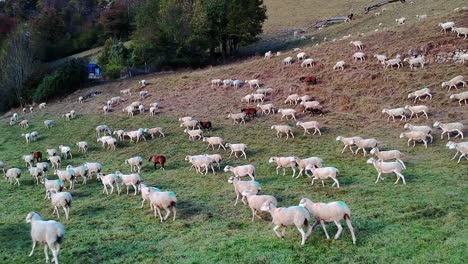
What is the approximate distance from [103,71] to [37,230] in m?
44.8

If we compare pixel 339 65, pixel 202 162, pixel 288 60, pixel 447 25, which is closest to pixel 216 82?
pixel 288 60

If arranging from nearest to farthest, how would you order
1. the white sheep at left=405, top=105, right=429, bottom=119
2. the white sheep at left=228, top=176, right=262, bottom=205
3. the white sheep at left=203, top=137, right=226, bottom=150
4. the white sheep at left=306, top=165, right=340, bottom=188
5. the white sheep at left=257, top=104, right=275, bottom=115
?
the white sheep at left=228, top=176, right=262, bottom=205
the white sheep at left=306, top=165, right=340, bottom=188
the white sheep at left=405, top=105, right=429, bottom=119
the white sheep at left=203, top=137, right=226, bottom=150
the white sheep at left=257, top=104, right=275, bottom=115

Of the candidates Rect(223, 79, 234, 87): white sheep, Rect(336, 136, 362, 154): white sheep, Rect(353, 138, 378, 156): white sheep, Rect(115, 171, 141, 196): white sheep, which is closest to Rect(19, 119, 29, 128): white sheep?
Rect(223, 79, 234, 87): white sheep

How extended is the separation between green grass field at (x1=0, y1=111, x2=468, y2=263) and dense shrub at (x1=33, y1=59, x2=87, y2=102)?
2578cm

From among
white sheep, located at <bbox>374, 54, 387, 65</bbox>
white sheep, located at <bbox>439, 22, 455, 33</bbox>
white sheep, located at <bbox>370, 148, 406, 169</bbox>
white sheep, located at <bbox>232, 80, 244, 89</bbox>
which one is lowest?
white sheep, located at <bbox>370, 148, 406, 169</bbox>

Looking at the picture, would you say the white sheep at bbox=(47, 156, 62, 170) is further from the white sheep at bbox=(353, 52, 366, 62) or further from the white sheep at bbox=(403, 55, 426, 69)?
the white sheep at bbox=(403, 55, 426, 69)

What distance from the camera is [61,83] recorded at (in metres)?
49.3

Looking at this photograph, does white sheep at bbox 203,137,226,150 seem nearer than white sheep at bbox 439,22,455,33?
Yes

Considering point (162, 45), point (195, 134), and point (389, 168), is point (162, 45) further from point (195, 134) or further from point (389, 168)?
point (389, 168)

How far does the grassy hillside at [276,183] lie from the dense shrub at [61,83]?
8381 mm

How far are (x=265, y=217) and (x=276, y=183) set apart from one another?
4.29 m

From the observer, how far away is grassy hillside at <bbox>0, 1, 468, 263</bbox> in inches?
505

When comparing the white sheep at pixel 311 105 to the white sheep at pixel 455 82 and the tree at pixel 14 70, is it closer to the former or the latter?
the white sheep at pixel 455 82

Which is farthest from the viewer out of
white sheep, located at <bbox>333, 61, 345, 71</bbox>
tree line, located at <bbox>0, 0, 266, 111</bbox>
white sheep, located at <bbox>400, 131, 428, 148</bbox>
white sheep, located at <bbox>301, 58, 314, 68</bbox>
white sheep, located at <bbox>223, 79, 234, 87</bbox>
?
tree line, located at <bbox>0, 0, 266, 111</bbox>
